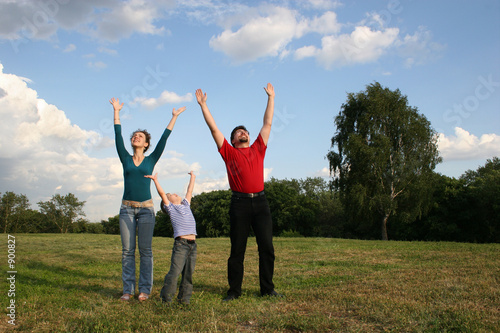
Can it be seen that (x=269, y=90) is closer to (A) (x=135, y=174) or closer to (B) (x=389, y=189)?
(A) (x=135, y=174)

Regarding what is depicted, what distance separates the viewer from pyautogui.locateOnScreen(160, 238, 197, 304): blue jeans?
4.77 meters

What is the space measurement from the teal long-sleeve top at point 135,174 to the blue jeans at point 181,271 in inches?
37.5

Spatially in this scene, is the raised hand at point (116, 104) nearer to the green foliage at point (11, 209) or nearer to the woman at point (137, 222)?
the woman at point (137, 222)

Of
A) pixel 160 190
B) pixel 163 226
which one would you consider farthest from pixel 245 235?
pixel 163 226

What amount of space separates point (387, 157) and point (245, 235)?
25.7m

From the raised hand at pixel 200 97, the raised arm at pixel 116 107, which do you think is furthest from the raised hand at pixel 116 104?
the raised hand at pixel 200 97

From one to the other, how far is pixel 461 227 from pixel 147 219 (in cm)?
4112

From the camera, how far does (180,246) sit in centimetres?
500

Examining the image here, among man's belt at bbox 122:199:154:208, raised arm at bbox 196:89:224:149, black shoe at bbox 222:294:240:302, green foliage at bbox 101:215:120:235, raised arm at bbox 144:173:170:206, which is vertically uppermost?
raised arm at bbox 196:89:224:149

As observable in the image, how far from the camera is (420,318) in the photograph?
3816 mm

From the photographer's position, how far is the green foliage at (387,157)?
28.4 metres

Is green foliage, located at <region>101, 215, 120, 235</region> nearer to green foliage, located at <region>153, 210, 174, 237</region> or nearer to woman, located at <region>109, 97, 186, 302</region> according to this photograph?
green foliage, located at <region>153, 210, 174, 237</region>

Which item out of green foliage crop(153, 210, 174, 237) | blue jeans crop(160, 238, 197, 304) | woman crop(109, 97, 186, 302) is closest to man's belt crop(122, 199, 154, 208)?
woman crop(109, 97, 186, 302)

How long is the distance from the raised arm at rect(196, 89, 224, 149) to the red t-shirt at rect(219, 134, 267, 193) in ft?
0.30
